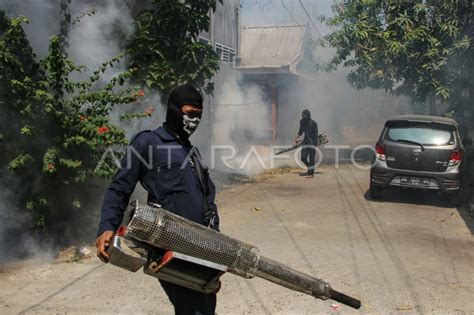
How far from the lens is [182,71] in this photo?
27.1 ft

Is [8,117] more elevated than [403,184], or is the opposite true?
[8,117]

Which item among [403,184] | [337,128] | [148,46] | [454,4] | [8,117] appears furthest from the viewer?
[337,128]

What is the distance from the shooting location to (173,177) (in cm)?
289

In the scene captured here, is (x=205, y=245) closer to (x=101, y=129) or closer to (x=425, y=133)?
(x=101, y=129)

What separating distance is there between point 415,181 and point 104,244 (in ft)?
25.0

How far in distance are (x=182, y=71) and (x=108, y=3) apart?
5.98ft

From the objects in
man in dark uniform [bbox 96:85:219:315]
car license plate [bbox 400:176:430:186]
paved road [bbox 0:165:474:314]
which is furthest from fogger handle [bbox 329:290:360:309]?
car license plate [bbox 400:176:430:186]

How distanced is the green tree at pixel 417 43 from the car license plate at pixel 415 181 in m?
4.81

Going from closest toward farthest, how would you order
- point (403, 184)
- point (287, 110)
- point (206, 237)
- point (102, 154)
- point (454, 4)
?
point (206, 237), point (102, 154), point (403, 184), point (454, 4), point (287, 110)

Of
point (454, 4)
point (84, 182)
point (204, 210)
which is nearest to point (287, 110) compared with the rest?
point (454, 4)

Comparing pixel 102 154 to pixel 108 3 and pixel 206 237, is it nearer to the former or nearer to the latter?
pixel 108 3

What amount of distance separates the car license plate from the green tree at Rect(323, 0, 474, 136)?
4.81 meters

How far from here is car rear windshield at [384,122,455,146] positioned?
9047 millimetres

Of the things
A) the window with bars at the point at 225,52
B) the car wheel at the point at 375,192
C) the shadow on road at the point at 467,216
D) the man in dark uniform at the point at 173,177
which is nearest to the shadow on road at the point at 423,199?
the shadow on road at the point at 467,216
